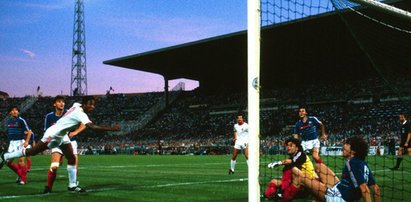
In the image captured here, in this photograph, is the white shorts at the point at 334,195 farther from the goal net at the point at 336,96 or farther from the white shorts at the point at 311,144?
the goal net at the point at 336,96

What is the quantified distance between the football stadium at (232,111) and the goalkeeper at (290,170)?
1.05 metres

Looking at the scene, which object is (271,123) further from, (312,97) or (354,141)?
(354,141)

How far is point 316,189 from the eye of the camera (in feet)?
21.2

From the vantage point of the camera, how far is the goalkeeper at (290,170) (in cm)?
680

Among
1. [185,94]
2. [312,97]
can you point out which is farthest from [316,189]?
[185,94]

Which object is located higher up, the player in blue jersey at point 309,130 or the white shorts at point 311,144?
the player in blue jersey at point 309,130

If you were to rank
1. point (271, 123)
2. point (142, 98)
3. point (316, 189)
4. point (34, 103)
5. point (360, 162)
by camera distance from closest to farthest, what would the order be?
point (360, 162), point (316, 189), point (271, 123), point (142, 98), point (34, 103)

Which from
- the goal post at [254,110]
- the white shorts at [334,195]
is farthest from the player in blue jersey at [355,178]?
the goal post at [254,110]

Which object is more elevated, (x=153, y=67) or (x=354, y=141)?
(x=153, y=67)

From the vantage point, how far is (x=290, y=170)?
6.91 metres

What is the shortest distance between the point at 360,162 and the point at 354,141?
11.2 inches

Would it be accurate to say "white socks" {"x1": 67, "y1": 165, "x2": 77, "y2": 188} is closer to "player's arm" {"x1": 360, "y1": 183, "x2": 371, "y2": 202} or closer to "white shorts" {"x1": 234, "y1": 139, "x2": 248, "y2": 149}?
"player's arm" {"x1": 360, "y1": 183, "x2": 371, "y2": 202}

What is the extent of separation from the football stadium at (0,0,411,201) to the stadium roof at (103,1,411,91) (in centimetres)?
11

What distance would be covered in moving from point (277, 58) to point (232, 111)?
10.2 meters
